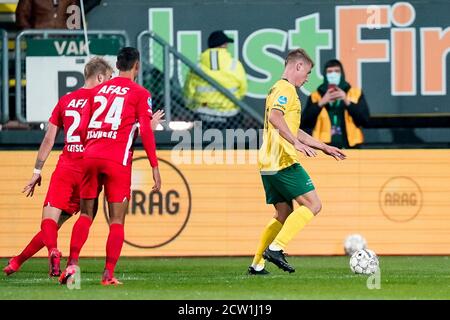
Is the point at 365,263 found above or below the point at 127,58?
below

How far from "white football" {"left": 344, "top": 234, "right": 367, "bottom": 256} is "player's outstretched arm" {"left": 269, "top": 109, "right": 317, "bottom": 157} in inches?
155

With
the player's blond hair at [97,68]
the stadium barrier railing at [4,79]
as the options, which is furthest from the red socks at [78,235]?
the stadium barrier railing at [4,79]

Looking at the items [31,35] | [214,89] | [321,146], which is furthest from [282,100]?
[31,35]

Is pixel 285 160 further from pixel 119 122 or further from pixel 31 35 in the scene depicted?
pixel 31 35

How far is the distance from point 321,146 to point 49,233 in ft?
8.99

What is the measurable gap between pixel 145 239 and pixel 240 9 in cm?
363

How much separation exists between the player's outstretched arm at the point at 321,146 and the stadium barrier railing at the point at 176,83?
163 inches

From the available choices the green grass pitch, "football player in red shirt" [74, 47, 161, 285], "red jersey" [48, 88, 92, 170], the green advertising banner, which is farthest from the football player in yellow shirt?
the green advertising banner

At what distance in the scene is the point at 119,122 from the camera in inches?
490

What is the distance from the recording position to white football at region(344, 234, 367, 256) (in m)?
17.2

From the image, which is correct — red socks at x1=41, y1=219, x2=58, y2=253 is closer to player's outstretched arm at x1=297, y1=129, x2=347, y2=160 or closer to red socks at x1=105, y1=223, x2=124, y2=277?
red socks at x1=105, y1=223, x2=124, y2=277

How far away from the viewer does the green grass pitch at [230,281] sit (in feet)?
37.9
